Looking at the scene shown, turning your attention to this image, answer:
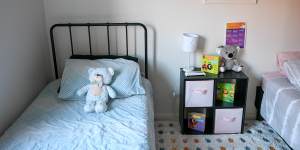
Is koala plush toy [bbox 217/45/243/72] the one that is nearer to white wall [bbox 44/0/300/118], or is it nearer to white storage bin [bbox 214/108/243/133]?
white wall [bbox 44/0/300/118]

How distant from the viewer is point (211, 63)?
8.49 ft

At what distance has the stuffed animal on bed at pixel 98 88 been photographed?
216 centimetres

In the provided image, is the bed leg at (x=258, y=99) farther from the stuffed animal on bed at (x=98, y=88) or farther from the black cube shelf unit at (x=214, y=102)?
the stuffed animal on bed at (x=98, y=88)

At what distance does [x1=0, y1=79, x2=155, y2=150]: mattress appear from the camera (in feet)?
5.50

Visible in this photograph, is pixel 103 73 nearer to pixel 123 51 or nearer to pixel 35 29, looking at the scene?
pixel 123 51

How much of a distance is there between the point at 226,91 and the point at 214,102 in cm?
18

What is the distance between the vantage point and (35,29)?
2.46 metres

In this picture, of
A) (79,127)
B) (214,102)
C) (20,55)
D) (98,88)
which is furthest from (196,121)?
(20,55)

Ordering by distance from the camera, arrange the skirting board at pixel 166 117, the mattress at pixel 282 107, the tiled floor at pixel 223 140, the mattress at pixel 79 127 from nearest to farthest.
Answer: the mattress at pixel 79 127
the mattress at pixel 282 107
the tiled floor at pixel 223 140
the skirting board at pixel 166 117

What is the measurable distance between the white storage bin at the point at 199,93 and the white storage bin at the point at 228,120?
150 mm

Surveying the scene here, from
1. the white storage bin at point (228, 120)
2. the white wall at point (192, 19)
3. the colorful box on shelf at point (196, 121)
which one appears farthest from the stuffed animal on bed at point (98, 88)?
the white storage bin at point (228, 120)

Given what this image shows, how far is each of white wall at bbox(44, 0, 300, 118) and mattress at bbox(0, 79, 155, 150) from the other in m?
0.68

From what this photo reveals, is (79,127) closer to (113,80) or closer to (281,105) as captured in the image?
(113,80)

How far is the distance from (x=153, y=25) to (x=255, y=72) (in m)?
1.13
